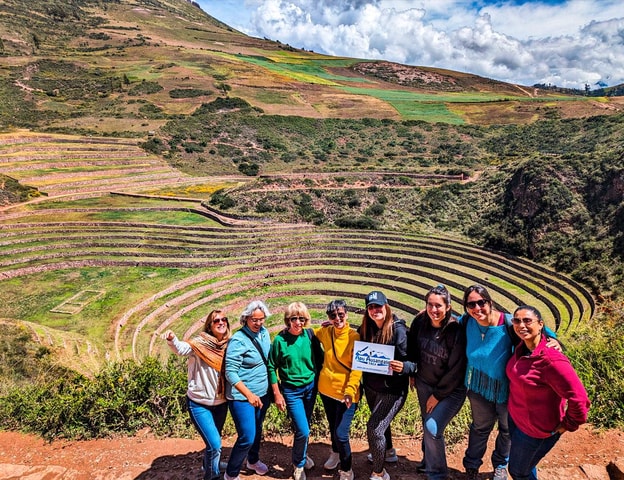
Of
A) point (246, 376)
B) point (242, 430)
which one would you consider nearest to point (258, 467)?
point (242, 430)

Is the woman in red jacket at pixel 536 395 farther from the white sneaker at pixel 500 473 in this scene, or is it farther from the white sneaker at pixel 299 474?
the white sneaker at pixel 299 474

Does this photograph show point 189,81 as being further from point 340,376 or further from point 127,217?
point 340,376

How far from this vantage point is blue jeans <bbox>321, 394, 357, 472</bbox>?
12.8ft

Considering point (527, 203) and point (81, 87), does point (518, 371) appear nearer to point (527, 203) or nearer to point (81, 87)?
point (527, 203)

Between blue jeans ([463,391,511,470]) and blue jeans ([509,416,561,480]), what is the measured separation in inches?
9.3

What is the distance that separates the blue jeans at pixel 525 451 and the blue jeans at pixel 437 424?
1.69 ft

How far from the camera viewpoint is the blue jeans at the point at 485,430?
371cm

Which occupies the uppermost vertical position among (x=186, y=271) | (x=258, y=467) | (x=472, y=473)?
(x=472, y=473)

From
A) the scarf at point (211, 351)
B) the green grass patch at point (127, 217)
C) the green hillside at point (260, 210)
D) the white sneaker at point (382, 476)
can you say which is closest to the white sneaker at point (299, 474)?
the white sneaker at point (382, 476)

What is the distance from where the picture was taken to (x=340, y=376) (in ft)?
12.6

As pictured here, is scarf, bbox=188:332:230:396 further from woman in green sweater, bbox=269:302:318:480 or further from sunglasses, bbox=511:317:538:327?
sunglasses, bbox=511:317:538:327

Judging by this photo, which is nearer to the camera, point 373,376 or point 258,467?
point 373,376

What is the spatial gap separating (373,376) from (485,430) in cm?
132

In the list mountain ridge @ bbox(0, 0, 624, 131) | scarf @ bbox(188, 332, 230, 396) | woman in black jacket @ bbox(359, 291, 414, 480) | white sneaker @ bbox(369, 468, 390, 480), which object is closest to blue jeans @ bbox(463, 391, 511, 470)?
woman in black jacket @ bbox(359, 291, 414, 480)
